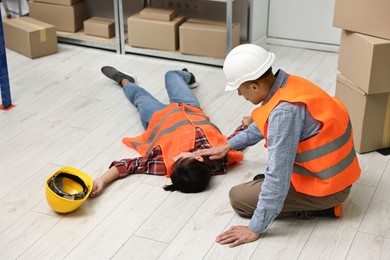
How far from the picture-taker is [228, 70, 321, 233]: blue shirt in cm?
218

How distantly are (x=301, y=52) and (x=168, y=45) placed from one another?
0.97 meters

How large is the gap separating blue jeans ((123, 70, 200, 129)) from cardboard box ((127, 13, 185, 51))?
594 millimetres

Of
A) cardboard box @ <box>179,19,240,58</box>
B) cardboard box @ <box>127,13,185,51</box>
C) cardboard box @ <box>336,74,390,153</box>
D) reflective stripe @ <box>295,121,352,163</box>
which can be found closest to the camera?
reflective stripe @ <box>295,121,352,163</box>

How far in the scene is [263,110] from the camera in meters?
2.26

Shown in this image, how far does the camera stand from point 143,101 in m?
3.45

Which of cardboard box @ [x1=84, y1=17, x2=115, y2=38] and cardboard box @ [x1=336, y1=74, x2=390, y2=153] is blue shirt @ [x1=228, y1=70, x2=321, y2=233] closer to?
cardboard box @ [x1=336, y1=74, x2=390, y2=153]

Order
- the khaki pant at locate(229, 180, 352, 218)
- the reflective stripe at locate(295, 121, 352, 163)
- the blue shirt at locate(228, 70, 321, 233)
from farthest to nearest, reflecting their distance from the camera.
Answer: the khaki pant at locate(229, 180, 352, 218)
the reflective stripe at locate(295, 121, 352, 163)
the blue shirt at locate(228, 70, 321, 233)

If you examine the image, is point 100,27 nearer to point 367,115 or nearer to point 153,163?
point 153,163

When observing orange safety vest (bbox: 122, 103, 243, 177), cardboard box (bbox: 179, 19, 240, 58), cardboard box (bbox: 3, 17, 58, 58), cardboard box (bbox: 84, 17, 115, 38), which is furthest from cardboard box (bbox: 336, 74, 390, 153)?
cardboard box (bbox: 3, 17, 58, 58)

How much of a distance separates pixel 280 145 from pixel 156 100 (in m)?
1.42

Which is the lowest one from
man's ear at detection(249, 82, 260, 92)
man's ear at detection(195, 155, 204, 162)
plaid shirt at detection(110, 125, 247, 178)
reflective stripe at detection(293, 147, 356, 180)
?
plaid shirt at detection(110, 125, 247, 178)

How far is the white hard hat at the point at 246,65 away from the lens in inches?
86.4

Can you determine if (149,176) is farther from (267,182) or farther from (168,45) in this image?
(168,45)

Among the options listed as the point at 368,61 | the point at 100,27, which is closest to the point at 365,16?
the point at 368,61
